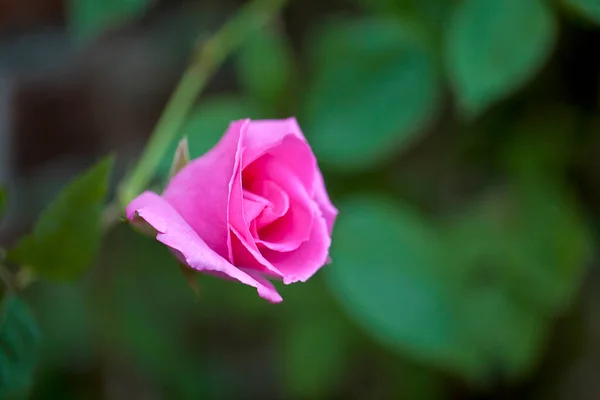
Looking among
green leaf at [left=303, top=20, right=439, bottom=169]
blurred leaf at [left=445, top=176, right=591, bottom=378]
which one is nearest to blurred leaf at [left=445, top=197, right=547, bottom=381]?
blurred leaf at [left=445, top=176, right=591, bottom=378]

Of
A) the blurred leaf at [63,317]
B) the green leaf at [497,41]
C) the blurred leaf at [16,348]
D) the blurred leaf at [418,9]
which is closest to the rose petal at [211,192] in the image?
the blurred leaf at [16,348]

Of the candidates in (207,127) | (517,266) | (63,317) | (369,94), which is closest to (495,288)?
(517,266)

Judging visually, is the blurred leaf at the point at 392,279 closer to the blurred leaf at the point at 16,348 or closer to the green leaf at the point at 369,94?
the green leaf at the point at 369,94

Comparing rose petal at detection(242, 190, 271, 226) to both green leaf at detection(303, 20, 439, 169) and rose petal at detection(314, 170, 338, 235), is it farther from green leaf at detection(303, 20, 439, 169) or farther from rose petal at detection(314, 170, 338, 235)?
green leaf at detection(303, 20, 439, 169)

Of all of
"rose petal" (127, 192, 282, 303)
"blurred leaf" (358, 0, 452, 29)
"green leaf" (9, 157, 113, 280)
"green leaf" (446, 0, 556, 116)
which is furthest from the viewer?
"blurred leaf" (358, 0, 452, 29)

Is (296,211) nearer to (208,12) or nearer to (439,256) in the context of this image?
(439,256)

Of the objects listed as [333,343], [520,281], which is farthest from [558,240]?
[333,343]

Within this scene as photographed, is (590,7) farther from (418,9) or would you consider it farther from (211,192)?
(211,192)
